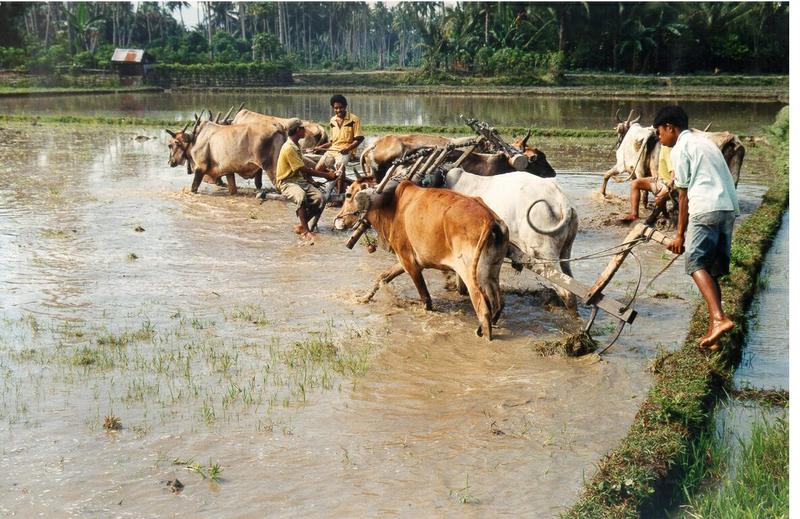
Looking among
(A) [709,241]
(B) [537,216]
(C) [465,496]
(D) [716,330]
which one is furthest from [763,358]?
(C) [465,496]

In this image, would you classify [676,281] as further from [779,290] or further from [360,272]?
[360,272]

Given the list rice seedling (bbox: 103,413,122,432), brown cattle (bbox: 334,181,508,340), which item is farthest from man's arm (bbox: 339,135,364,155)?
rice seedling (bbox: 103,413,122,432)

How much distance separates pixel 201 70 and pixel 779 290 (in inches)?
1612

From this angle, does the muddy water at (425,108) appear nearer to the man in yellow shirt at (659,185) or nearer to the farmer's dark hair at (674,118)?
the man in yellow shirt at (659,185)

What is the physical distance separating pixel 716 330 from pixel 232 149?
27.8 feet

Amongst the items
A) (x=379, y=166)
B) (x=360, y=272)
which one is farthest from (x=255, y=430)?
(x=379, y=166)

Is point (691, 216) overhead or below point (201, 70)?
below

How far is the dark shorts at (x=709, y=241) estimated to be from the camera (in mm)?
5621

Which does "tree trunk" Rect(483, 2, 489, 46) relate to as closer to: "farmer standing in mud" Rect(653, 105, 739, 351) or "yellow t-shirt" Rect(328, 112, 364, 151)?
"yellow t-shirt" Rect(328, 112, 364, 151)

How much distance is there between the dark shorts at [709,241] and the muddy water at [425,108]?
57.9 ft

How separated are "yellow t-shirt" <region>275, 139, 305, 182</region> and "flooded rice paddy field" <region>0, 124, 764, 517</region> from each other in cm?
80

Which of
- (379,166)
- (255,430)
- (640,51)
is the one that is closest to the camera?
(255,430)

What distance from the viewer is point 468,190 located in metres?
7.78

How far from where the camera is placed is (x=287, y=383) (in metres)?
5.64
